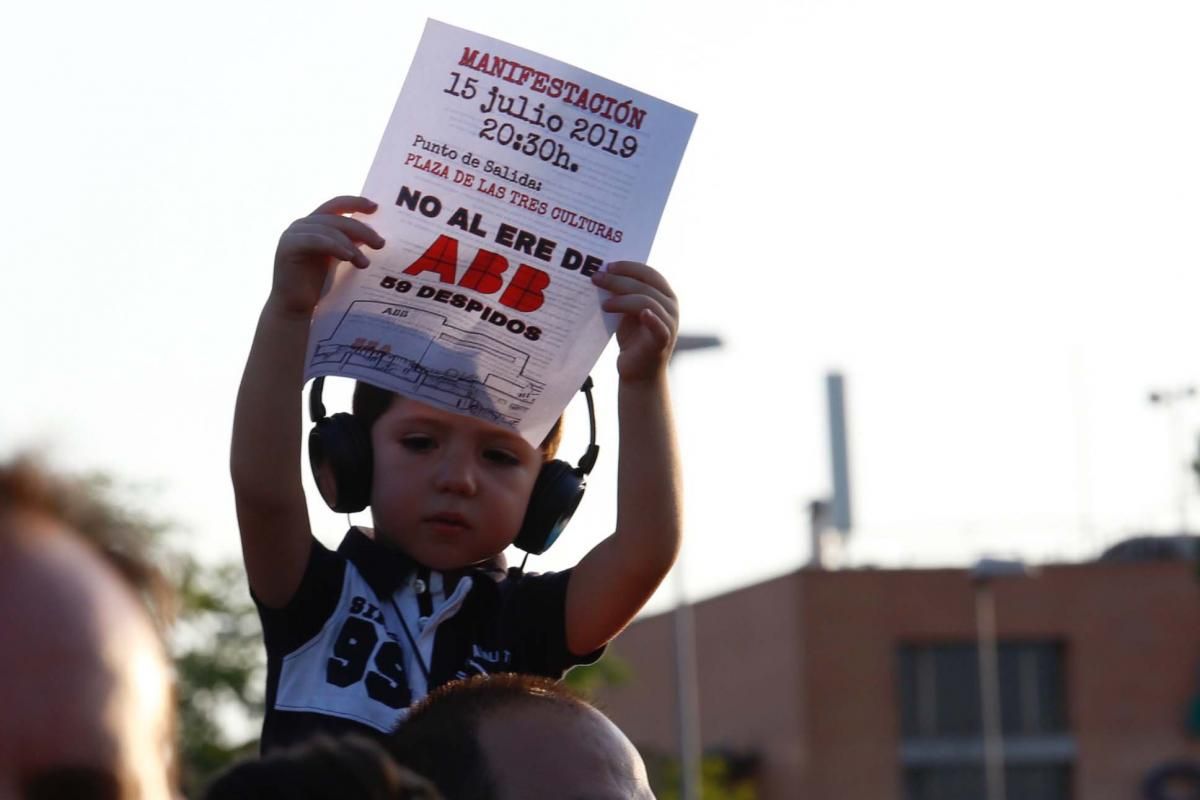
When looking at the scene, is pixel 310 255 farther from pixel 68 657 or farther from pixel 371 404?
pixel 68 657

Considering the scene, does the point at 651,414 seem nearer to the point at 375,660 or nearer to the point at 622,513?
the point at 622,513

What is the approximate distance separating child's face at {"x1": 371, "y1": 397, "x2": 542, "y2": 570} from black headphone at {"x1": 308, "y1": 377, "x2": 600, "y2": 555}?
25 mm

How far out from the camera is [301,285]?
2607mm

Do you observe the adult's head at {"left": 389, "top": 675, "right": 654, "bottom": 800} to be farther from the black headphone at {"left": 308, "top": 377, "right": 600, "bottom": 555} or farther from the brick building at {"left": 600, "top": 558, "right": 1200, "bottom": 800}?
the brick building at {"left": 600, "top": 558, "right": 1200, "bottom": 800}

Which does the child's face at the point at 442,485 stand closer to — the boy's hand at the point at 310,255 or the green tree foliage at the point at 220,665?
the boy's hand at the point at 310,255

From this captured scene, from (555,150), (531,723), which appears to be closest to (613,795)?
(531,723)

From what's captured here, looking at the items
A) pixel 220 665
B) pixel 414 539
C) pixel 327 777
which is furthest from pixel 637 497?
pixel 220 665

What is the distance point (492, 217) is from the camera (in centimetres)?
273

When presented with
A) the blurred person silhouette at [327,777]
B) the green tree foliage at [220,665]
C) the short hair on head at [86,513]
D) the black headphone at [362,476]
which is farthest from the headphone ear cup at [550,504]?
the green tree foliage at [220,665]

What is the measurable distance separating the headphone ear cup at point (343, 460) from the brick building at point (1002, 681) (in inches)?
1797

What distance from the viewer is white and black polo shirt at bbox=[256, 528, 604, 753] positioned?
265 cm

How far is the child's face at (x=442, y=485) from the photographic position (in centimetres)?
Result: 279

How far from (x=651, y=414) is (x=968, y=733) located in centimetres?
4629

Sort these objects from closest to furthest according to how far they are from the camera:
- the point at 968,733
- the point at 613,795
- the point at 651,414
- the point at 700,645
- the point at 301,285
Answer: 1. the point at 613,795
2. the point at 301,285
3. the point at 651,414
4. the point at 968,733
5. the point at 700,645
